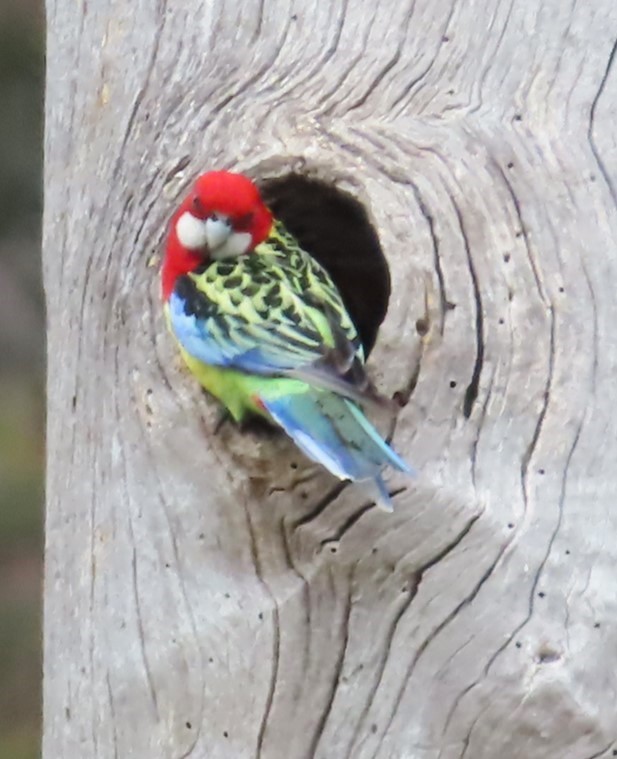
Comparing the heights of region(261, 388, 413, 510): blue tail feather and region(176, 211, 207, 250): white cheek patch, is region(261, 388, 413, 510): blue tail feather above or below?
below

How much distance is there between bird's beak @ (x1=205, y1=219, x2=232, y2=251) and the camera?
276 centimetres

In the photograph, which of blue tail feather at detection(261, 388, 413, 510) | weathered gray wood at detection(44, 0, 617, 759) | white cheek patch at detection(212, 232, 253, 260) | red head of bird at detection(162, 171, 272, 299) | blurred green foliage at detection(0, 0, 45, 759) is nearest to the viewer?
blue tail feather at detection(261, 388, 413, 510)

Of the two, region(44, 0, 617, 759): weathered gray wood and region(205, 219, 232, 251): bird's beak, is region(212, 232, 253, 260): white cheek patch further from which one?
region(44, 0, 617, 759): weathered gray wood

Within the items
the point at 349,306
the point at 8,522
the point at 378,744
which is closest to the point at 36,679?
the point at 8,522

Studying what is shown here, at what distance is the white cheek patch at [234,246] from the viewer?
2906 mm

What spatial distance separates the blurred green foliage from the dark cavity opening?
14.4 ft

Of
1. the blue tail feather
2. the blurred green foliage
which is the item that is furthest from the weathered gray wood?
the blurred green foliage

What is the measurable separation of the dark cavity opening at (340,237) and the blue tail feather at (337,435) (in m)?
0.40

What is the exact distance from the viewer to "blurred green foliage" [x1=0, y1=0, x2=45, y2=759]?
7.27 m

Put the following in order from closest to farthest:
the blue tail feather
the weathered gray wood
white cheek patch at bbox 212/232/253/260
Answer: the blue tail feather < the weathered gray wood < white cheek patch at bbox 212/232/253/260

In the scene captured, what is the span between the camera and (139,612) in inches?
108

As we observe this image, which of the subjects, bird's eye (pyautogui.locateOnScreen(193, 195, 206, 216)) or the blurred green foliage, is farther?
the blurred green foliage

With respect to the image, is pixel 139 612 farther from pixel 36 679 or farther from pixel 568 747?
pixel 36 679

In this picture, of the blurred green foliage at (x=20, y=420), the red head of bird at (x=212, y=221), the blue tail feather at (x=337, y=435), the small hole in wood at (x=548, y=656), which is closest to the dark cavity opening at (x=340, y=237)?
the red head of bird at (x=212, y=221)
